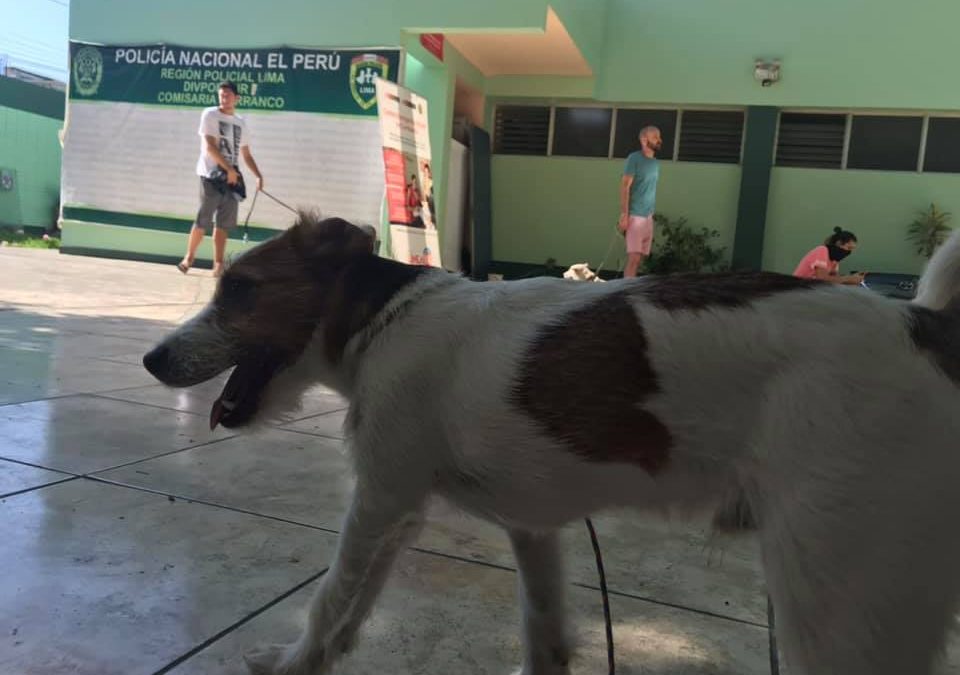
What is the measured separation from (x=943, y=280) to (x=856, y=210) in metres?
15.1

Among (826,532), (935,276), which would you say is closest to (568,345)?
(826,532)

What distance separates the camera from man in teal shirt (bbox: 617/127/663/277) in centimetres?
1059

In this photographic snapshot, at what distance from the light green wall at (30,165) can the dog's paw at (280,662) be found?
24607 mm

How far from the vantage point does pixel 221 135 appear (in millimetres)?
11516

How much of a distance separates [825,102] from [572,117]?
4.77m

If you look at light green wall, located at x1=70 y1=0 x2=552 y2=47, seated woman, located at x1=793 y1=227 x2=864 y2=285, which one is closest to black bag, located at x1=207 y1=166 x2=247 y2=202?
light green wall, located at x1=70 y1=0 x2=552 y2=47

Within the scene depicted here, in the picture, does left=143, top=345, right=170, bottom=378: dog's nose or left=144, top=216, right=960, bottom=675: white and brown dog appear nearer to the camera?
left=144, top=216, right=960, bottom=675: white and brown dog

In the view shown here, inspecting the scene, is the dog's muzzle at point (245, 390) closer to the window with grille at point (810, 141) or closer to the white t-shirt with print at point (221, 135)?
the white t-shirt with print at point (221, 135)

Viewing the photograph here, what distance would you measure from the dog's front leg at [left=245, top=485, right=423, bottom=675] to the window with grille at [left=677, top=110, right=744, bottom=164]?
49.7ft

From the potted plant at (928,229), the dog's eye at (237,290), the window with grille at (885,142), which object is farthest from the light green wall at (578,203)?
the dog's eye at (237,290)

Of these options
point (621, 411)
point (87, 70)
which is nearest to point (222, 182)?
point (87, 70)

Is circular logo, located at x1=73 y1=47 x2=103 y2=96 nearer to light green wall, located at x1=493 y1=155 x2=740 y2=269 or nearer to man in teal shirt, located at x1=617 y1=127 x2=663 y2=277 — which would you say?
light green wall, located at x1=493 y1=155 x2=740 y2=269

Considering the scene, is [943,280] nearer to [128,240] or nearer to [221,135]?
[221,135]

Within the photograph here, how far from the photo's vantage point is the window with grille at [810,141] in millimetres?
15305
